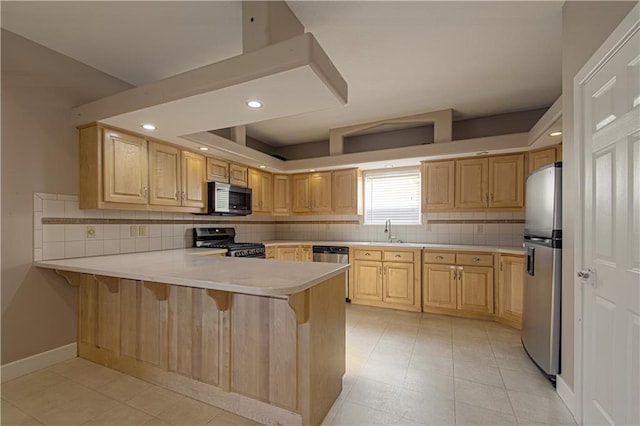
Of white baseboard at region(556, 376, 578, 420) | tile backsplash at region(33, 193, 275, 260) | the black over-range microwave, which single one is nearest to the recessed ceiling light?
Result: the black over-range microwave

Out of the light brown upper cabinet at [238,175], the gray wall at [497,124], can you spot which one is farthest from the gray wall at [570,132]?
the light brown upper cabinet at [238,175]

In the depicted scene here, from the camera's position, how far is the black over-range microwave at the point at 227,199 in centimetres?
345

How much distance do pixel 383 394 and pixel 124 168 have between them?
9.72ft

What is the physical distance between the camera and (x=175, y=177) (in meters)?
3.07

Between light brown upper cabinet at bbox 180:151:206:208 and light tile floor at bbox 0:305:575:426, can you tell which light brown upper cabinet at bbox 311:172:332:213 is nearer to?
light brown upper cabinet at bbox 180:151:206:208

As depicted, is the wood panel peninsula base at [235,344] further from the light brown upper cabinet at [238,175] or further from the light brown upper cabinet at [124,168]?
the light brown upper cabinet at [238,175]

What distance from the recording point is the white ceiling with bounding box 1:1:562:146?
1.89 metres

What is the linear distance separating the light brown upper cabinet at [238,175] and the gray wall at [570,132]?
3593 millimetres

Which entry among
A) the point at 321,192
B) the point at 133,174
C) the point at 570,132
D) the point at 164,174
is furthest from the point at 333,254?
the point at 570,132

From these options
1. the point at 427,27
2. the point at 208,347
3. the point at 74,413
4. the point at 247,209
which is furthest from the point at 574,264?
the point at 247,209

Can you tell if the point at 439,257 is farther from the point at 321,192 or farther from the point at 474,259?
the point at 321,192

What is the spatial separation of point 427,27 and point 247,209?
3.08m

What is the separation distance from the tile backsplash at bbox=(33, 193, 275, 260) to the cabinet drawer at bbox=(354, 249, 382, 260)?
91.4 inches

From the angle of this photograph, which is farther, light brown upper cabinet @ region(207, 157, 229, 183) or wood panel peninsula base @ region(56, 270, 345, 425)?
light brown upper cabinet @ region(207, 157, 229, 183)
